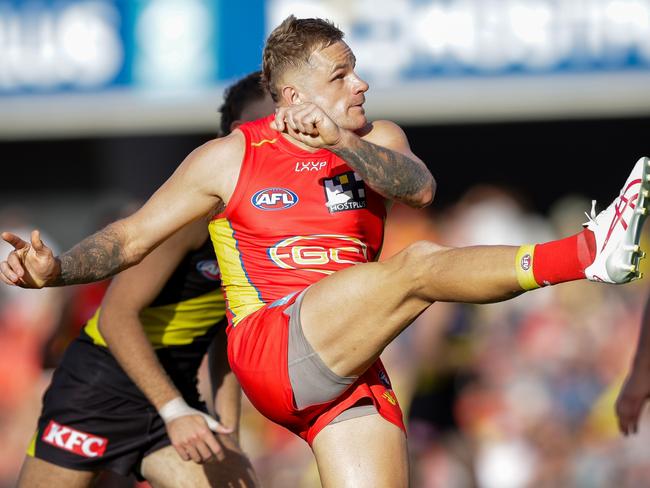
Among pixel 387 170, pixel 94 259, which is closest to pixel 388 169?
pixel 387 170

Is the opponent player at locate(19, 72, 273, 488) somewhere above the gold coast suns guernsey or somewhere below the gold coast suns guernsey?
below

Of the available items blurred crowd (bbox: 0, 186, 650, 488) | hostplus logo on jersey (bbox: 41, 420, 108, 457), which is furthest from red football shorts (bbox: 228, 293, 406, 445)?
blurred crowd (bbox: 0, 186, 650, 488)

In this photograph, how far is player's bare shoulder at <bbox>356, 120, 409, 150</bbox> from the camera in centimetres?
434

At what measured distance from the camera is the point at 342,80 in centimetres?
433

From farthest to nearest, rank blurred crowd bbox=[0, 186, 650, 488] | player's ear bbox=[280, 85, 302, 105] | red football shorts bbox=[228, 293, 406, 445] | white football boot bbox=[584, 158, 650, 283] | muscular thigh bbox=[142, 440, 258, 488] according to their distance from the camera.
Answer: blurred crowd bbox=[0, 186, 650, 488] < muscular thigh bbox=[142, 440, 258, 488] < player's ear bbox=[280, 85, 302, 105] < red football shorts bbox=[228, 293, 406, 445] < white football boot bbox=[584, 158, 650, 283]

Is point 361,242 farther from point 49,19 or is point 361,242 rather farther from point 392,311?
point 49,19

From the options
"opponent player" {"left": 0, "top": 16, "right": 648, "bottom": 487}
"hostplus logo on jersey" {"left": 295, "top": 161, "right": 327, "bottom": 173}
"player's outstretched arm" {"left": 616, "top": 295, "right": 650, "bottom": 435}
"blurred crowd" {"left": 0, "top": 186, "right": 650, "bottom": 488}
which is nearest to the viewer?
"opponent player" {"left": 0, "top": 16, "right": 648, "bottom": 487}

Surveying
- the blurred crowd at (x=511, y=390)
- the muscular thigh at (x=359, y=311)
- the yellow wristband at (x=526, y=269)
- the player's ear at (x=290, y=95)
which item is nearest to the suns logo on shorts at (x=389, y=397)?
the muscular thigh at (x=359, y=311)

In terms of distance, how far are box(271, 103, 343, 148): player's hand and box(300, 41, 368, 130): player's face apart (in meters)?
0.50

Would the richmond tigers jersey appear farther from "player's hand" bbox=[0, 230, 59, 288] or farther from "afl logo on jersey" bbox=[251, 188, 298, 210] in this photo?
"player's hand" bbox=[0, 230, 59, 288]

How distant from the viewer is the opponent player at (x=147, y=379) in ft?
15.2

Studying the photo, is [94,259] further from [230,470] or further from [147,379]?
[230,470]

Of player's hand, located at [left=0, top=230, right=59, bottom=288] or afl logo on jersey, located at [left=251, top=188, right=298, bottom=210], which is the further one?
afl logo on jersey, located at [left=251, top=188, right=298, bottom=210]

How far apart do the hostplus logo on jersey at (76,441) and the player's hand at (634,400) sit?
2.34 meters
